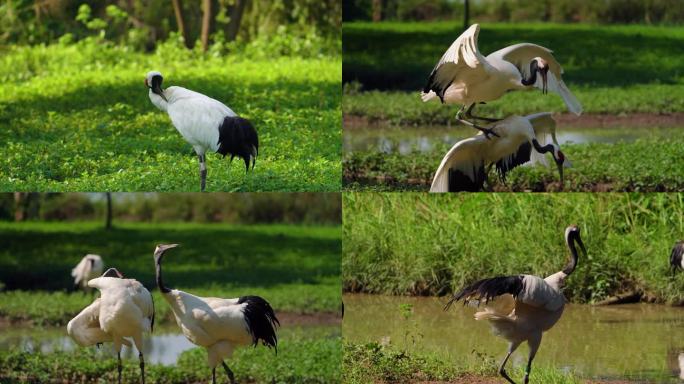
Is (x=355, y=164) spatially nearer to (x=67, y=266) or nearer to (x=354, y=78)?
(x=67, y=266)

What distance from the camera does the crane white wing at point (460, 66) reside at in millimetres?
6777

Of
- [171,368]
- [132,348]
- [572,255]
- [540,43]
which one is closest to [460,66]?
[572,255]

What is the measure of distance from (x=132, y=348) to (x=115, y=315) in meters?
2.59

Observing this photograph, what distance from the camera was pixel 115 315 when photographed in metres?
6.58

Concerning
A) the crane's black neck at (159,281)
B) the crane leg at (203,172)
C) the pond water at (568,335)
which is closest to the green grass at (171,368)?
the pond water at (568,335)

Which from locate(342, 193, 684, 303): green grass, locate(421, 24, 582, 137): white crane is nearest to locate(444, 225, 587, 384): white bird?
locate(421, 24, 582, 137): white crane

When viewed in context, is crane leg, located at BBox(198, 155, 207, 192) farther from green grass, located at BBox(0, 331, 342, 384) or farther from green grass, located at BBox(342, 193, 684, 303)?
green grass, located at BBox(342, 193, 684, 303)

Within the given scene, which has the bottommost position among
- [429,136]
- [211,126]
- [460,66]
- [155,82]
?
[429,136]

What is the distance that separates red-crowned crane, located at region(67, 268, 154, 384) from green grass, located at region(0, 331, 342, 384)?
113 centimetres

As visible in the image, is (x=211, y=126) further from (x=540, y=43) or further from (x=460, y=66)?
(x=540, y=43)

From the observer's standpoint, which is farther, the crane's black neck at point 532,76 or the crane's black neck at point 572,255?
the crane's black neck at point 532,76

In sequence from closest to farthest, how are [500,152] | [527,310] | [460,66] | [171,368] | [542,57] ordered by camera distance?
[527,310], [460,66], [500,152], [542,57], [171,368]

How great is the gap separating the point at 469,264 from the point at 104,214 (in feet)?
20.9

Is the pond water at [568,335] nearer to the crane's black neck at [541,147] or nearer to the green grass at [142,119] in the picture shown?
the green grass at [142,119]
